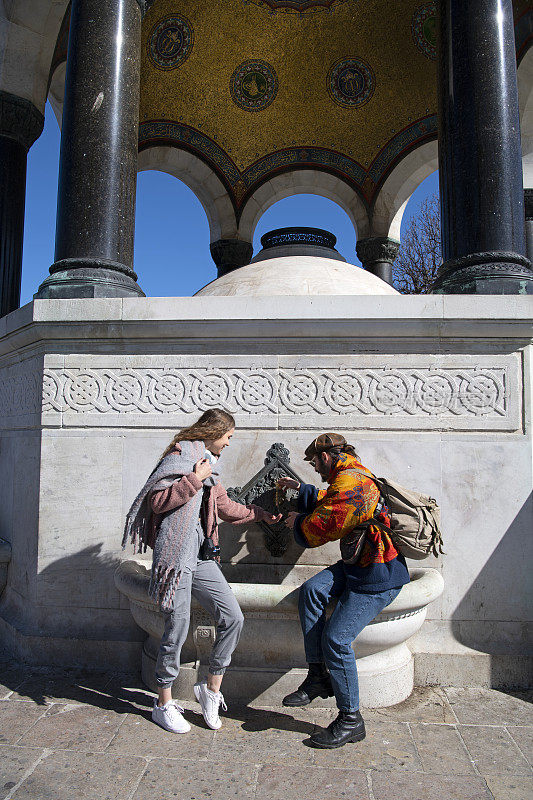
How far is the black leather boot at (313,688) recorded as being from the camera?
2.85 m

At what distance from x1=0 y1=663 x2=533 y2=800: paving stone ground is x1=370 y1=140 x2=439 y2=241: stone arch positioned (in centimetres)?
824

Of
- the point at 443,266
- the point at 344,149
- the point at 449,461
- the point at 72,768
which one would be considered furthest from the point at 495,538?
the point at 344,149

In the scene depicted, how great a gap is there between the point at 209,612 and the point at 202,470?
70 centimetres

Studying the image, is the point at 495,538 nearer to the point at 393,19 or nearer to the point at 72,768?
the point at 72,768

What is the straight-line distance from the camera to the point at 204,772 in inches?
98.7

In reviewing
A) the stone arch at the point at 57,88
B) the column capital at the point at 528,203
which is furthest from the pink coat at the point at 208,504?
the stone arch at the point at 57,88

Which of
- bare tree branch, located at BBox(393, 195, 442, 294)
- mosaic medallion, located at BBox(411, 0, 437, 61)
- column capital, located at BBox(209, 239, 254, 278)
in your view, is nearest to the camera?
mosaic medallion, located at BBox(411, 0, 437, 61)

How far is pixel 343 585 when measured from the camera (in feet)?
9.71

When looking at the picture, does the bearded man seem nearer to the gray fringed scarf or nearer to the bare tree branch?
the gray fringed scarf

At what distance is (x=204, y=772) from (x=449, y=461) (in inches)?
84.2

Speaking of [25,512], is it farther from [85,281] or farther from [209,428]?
[209,428]

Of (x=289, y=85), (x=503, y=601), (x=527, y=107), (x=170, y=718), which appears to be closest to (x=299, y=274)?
(x=503, y=601)

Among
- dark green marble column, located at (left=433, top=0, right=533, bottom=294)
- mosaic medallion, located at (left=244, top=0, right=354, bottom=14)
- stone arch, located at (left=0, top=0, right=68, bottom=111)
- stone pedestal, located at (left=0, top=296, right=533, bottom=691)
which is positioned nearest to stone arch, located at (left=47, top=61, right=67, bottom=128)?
stone arch, located at (left=0, top=0, right=68, bottom=111)

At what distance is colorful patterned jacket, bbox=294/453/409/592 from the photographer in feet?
9.03
